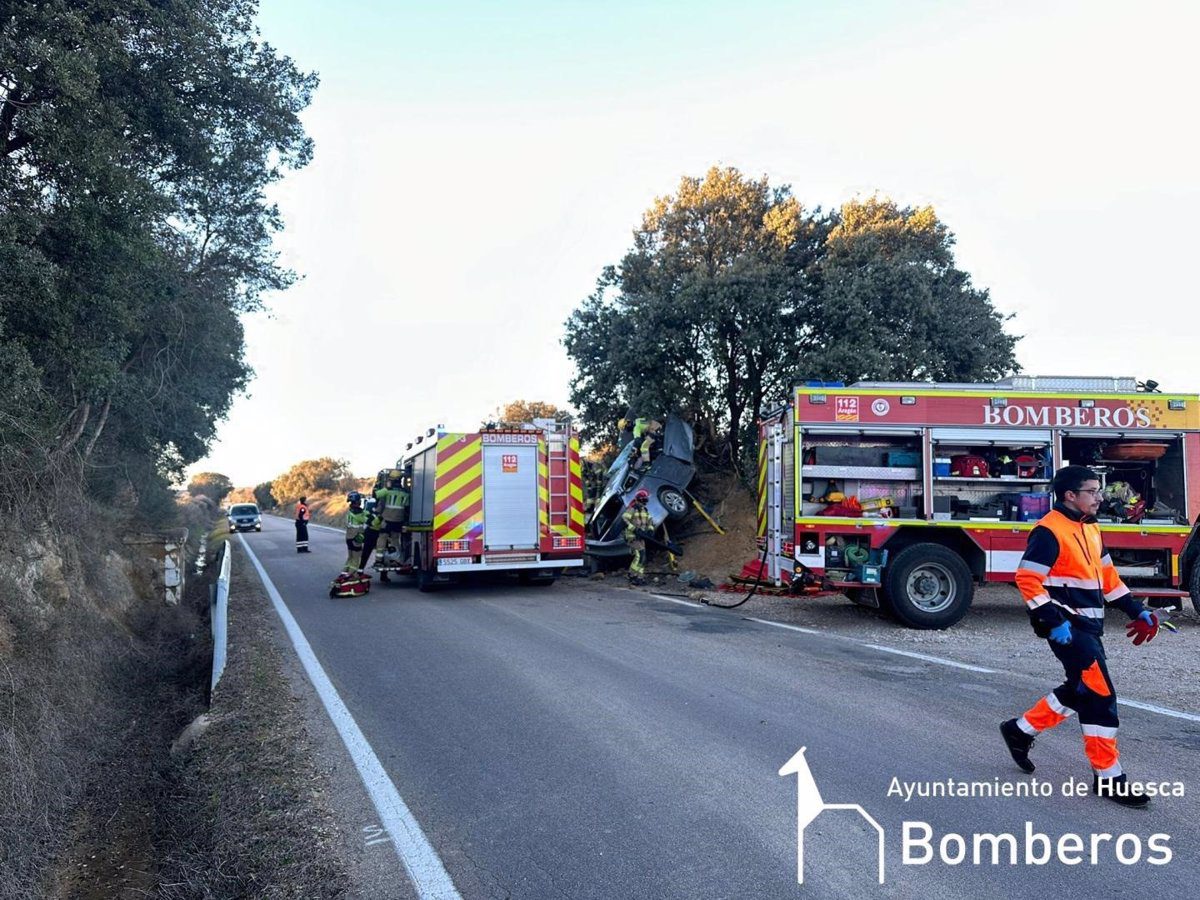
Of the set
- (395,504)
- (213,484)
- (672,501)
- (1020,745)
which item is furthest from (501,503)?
(213,484)

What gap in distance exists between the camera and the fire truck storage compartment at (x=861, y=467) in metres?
10.0

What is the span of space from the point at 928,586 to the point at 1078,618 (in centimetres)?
575

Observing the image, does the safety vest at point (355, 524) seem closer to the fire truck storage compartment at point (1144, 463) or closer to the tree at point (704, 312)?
the tree at point (704, 312)

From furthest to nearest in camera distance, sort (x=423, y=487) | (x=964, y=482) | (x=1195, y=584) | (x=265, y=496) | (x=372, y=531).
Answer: (x=265, y=496) < (x=423, y=487) < (x=372, y=531) < (x=964, y=482) < (x=1195, y=584)

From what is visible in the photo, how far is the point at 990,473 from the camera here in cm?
999

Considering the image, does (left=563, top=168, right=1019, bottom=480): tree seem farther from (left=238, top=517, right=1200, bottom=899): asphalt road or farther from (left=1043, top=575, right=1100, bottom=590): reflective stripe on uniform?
(left=1043, top=575, right=1100, bottom=590): reflective stripe on uniform

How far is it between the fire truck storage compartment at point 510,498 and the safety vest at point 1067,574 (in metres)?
9.66

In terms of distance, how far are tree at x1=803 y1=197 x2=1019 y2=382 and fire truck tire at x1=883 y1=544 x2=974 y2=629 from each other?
5716 millimetres

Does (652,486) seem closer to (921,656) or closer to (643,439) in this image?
(643,439)

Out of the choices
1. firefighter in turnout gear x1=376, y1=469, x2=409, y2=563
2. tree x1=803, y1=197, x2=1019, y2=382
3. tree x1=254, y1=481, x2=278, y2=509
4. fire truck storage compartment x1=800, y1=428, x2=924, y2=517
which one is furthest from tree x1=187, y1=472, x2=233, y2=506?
fire truck storage compartment x1=800, y1=428, x2=924, y2=517

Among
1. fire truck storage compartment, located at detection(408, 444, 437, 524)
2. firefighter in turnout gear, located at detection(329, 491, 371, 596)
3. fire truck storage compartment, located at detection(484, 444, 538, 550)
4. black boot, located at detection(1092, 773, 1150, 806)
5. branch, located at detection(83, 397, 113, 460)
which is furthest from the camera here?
fire truck storage compartment, located at detection(408, 444, 437, 524)

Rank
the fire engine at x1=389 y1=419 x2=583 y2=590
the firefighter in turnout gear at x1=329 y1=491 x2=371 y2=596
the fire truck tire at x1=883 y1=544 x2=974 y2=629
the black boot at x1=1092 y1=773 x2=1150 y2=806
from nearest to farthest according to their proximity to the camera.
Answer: the black boot at x1=1092 y1=773 x2=1150 y2=806 < the fire truck tire at x1=883 y1=544 x2=974 y2=629 < the fire engine at x1=389 y1=419 x2=583 y2=590 < the firefighter in turnout gear at x1=329 y1=491 x2=371 y2=596

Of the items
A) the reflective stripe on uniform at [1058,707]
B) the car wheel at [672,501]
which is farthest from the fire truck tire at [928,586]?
the car wheel at [672,501]

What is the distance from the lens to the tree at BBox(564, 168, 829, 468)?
16.1 metres
